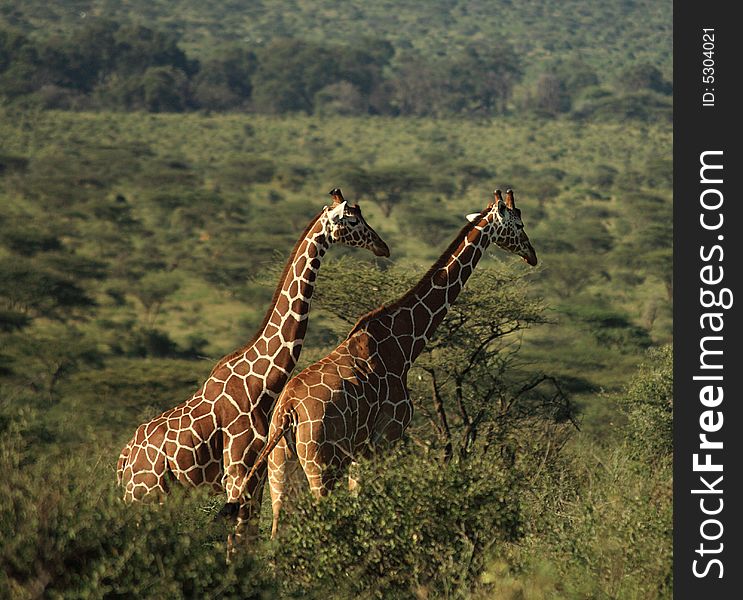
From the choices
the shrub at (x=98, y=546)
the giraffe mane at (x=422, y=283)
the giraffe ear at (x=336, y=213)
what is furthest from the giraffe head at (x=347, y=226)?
the shrub at (x=98, y=546)

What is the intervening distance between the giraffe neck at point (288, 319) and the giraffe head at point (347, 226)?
0.24 feet

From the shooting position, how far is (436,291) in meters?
9.32

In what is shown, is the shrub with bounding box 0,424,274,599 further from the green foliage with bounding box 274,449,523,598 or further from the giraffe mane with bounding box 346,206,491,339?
the giraffe mane with bounding box 346,206,491,339

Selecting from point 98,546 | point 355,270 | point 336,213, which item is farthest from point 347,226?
point 355,270

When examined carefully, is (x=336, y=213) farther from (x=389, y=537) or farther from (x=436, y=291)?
(x=389, y=537)

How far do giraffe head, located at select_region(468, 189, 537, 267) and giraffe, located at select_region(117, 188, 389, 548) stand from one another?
4.18ft

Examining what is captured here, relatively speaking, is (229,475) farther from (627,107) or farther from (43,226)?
(627,107)

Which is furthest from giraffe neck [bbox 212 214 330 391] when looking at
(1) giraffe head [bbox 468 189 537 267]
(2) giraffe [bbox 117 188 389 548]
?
(1) giraffe head [bbox 468 189 537 267]

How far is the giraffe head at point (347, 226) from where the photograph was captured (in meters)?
8.68

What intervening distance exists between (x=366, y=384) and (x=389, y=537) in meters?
1.01

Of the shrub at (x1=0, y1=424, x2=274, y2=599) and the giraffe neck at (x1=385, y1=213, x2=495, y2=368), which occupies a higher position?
the giraffe neck at (x1=385, y1=213, x2=495, y2=368)

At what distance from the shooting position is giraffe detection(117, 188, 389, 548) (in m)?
8.23

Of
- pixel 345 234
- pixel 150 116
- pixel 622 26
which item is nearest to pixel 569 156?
pixel 150 116
